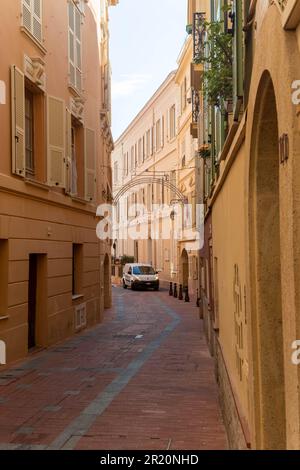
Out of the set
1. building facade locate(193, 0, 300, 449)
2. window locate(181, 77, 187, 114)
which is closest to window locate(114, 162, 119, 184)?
window locate(181, 77, 187, 114)

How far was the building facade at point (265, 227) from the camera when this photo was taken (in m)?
2.55

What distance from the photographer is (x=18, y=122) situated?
37.2 ft

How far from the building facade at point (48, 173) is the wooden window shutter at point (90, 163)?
0.10 feet

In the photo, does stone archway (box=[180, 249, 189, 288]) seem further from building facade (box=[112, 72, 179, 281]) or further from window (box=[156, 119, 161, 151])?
window (box=[156, 119, 161, 151])

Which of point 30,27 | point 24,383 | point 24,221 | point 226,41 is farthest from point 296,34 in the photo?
point 30,27

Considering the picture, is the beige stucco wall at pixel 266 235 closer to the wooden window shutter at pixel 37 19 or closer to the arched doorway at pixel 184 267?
the wooden window shutter at pixel 37 19

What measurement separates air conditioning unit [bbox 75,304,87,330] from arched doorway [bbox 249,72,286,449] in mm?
12346

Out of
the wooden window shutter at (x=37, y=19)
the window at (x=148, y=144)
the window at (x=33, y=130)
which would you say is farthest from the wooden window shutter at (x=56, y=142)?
the window at (x=148, y=144)

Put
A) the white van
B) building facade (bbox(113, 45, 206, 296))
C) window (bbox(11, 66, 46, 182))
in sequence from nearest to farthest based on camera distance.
A: window (bbox(11, 66, 46, 182)) < building facade (bbox(113, 45, 206, 296)) < the white van

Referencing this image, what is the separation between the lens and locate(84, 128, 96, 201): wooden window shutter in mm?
16828

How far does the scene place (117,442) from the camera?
623 centimetres
